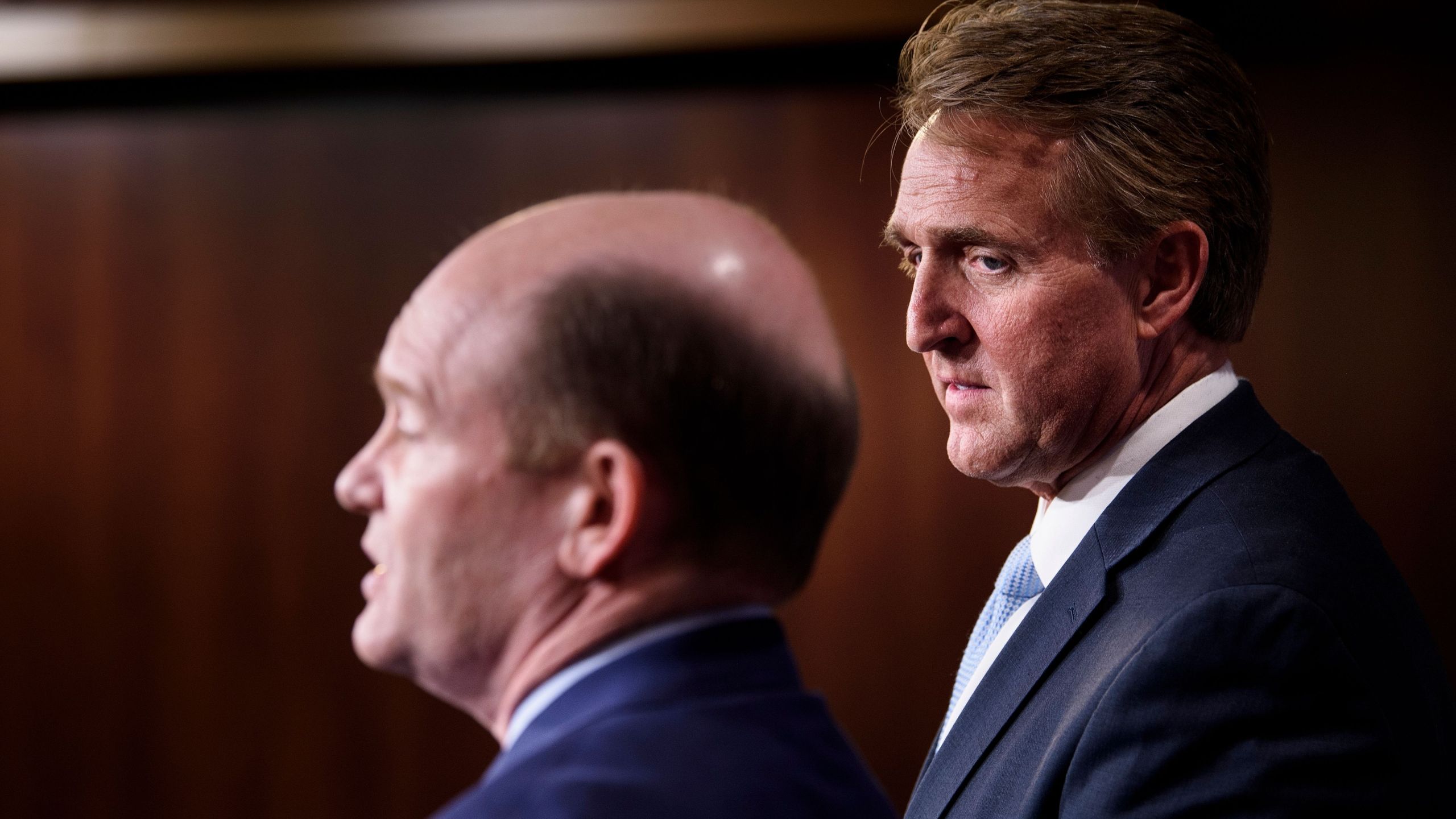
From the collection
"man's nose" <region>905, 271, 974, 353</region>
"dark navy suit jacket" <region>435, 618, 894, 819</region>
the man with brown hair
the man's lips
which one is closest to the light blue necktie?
the man with brown hair

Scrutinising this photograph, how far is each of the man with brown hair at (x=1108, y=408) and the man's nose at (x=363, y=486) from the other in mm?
750

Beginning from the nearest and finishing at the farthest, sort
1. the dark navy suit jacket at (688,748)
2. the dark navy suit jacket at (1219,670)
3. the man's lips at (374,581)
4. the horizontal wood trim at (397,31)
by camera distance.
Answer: the dark navy suit jacket at (688,748), the man's lips at (374,581), the dark navy suit jacket at (1219,670), the horizontal wood trim at (397,31)

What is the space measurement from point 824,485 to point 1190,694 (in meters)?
0.56

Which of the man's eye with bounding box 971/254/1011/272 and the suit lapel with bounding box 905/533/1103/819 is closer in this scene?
the suit lapel with bounding box 905/533/1103/819

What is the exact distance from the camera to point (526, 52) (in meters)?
3.50

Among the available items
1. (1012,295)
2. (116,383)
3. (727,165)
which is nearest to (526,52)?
(727,165)

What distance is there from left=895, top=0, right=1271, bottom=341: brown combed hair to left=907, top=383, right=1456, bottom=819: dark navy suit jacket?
0.22 meters

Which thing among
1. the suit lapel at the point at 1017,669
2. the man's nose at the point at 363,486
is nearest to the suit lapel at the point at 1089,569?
the suit lapel at the point at 1017,669

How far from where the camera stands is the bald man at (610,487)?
70cm

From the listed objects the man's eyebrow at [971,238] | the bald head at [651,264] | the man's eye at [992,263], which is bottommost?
the man's eye at [992,263]

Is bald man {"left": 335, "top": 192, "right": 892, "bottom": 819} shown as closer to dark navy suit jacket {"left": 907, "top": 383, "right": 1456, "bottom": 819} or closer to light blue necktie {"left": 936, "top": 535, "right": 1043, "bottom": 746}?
dark navy suit jacket {"left": 907, "top": 383, "right": 1456, "bottom": 819}

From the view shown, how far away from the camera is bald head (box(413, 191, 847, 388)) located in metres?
0.71

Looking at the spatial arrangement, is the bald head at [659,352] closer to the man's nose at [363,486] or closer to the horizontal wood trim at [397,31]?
the man's nose at [363,486]

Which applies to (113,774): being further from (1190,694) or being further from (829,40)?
(1190,694)
